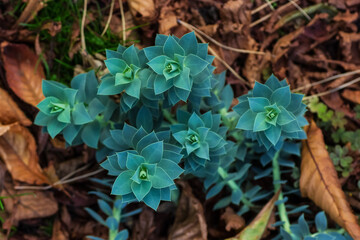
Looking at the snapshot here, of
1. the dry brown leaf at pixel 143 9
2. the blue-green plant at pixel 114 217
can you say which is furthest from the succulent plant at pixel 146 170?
the dry brown leaf at pixel 143 9

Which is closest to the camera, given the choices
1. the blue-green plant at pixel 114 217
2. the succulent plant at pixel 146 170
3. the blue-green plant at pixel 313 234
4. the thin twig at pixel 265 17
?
the succulent plant at pixel 146 170

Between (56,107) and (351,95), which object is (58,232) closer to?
(56,107)

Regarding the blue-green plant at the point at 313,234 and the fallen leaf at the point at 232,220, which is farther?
the fallen leaf at the point at 232,220

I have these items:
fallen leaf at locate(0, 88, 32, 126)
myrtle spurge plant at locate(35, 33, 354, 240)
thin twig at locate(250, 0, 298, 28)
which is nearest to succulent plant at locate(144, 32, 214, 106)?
myrtle spurge plant at locate(35, 33, 354, 240)

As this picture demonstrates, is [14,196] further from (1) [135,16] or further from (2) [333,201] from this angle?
(2) [333,201]

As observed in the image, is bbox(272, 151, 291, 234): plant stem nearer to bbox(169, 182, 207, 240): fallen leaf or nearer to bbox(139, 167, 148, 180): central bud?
bbox(169, 182, 207, 240): fallen leaf

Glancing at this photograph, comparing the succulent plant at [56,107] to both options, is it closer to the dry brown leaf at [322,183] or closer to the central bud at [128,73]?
the central bud at [128,73]
